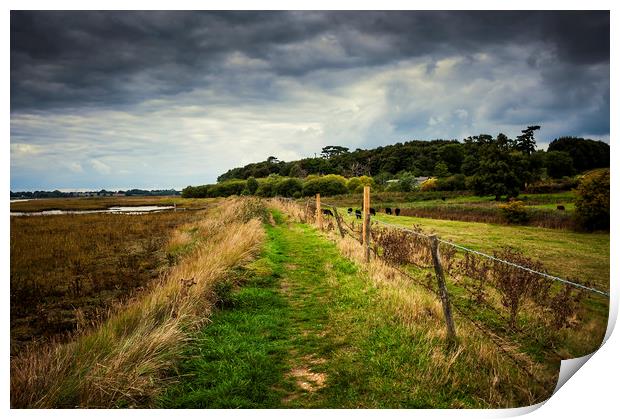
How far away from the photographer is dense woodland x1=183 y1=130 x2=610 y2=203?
35.3 feet

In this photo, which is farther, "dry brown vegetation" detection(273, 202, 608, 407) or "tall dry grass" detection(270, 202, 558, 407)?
"dry brown vegetation" detection(273, 202, 608, 407)

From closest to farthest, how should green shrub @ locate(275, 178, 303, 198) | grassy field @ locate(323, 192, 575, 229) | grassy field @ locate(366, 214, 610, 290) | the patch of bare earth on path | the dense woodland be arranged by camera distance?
1. the patch of bare earth on path
2. grassy field @ locate(366, 214, 610, 290)
3. the dense woodland
4. grassy field @ locate(323, 192, 575, 229)
5. green shrub @ locate(275, 178, 303, 198)

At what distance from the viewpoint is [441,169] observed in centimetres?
7906

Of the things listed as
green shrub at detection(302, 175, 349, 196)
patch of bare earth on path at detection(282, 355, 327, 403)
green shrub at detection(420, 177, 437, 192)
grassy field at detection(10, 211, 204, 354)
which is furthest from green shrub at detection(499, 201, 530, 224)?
green shrub at detection(302, 175, 349, 196)

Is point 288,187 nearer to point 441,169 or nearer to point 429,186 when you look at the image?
point 429,186

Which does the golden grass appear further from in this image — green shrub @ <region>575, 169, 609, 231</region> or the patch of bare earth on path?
green shrub @ <region>575, 169, 609, 231</region>

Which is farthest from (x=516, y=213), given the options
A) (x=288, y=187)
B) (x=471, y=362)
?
(x=288, y=187)

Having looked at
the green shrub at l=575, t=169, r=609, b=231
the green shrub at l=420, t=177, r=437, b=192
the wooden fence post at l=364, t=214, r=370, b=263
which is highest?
the green shrub at l=420, t=177, r=437, b=192

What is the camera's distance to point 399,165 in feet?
349

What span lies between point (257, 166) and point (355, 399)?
88.3 meters

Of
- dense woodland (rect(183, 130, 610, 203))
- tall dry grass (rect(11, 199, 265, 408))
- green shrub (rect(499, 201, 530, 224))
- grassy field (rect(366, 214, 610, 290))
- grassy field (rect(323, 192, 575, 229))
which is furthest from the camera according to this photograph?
green shrub (rect(499, 201, 530, 224))

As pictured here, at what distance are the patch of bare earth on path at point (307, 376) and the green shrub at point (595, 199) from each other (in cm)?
669

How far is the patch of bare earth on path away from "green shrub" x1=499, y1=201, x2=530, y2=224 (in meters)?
18.3
